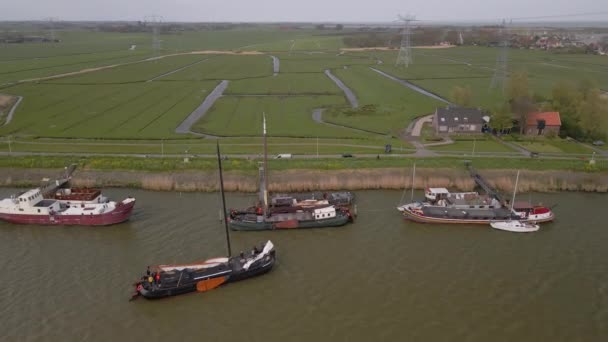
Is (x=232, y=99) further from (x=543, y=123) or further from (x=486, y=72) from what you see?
→ (x=486, y=72)

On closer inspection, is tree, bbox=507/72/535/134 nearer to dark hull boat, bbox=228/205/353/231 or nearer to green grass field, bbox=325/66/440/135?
green grass field, bbox=325/66/440/135

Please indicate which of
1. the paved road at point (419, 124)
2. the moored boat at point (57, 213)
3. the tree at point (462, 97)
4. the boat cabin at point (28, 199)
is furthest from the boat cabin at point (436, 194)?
the tree at point (462, 97)

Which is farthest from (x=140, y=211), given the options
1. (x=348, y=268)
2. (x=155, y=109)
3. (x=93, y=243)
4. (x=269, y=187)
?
(x=155, y=109)

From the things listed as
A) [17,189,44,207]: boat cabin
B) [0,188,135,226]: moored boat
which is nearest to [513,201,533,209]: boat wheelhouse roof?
[0,188,135,226]: moored boat

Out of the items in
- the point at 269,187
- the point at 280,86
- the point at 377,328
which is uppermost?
the point at 280,86

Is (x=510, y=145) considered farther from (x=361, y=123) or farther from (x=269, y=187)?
(x=269, y=187)

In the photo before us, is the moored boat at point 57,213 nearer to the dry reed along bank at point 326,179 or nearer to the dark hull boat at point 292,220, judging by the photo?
the dry reed along bank at point 326,179
